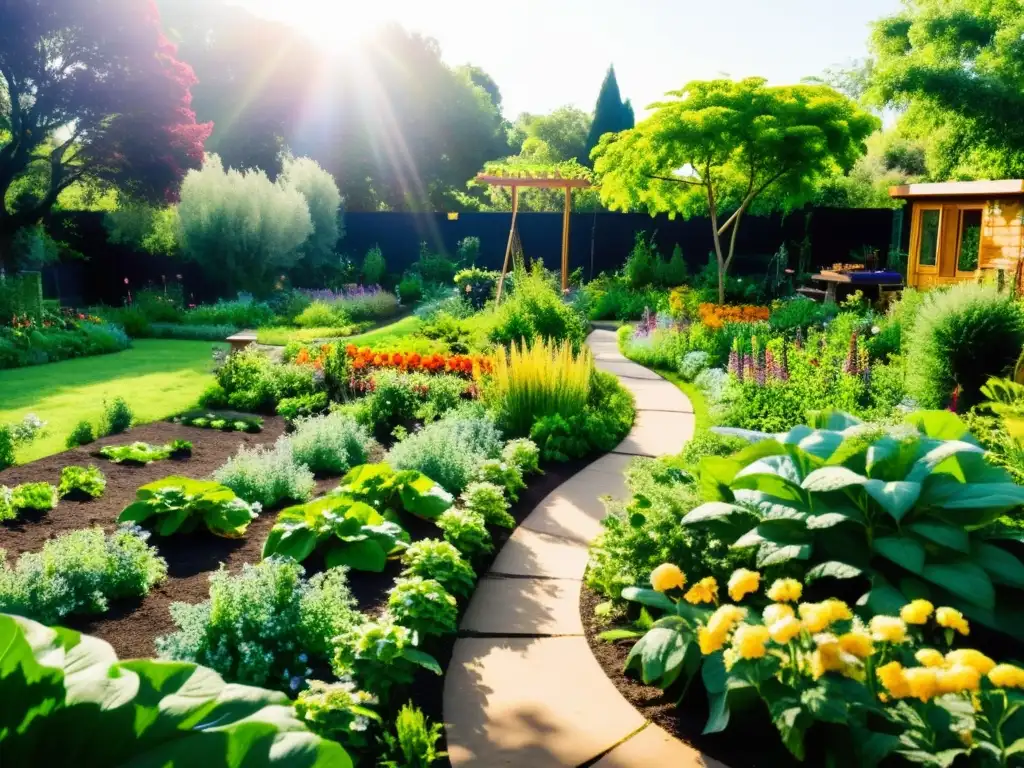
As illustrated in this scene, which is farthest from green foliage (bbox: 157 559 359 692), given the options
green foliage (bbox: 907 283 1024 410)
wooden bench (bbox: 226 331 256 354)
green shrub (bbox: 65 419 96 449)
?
wooden bench (bbox: 226 331 256 354)

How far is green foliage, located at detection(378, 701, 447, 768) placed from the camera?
2250mm

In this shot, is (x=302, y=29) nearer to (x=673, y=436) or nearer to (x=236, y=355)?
(x=236, y=355)

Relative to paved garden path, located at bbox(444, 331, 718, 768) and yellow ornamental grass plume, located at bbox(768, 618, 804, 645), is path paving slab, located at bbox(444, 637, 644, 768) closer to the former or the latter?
paved garden path, located at bbox(444, 331, 718, 768)

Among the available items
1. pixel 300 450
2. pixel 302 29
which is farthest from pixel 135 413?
pixel 302 29

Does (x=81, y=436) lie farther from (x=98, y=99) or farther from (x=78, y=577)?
(x=98, y=99)

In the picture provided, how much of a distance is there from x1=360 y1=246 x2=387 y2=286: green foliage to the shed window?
34.2 ft

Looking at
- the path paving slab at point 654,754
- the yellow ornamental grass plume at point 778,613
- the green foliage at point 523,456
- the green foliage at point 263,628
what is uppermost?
the yellow ornamental grass plume at point 778,613

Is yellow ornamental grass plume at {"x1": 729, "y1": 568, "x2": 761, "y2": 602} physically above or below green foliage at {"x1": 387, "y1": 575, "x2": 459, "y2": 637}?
above

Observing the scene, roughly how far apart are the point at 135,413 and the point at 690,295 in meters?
8.73

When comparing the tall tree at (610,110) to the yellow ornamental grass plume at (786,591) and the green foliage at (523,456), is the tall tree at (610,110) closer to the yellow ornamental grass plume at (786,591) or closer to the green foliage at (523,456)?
the green foliage at (523,456)

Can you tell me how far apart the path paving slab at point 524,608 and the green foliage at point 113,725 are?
7.58 ft

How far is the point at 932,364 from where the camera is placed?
19.5 feet

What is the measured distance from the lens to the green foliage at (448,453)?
4586 millimetres

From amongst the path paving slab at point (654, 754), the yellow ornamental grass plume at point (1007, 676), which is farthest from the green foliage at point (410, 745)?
the yellow ornamental grass plume at point (1007, 676)
